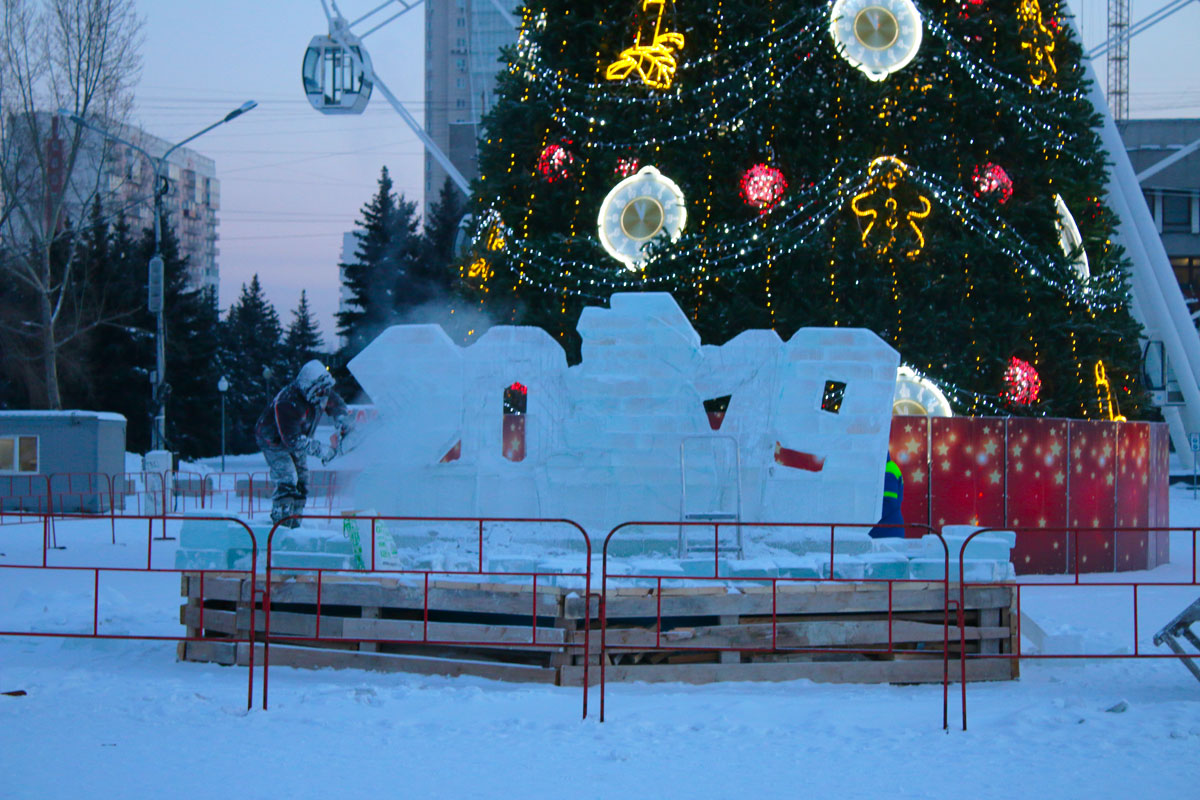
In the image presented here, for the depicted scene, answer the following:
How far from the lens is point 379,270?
56.8 metres

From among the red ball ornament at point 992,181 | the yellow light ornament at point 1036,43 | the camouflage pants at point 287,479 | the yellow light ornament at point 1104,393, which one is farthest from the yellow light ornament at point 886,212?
the camouflage pants at point 287,479

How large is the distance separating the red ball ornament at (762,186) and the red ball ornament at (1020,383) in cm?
464

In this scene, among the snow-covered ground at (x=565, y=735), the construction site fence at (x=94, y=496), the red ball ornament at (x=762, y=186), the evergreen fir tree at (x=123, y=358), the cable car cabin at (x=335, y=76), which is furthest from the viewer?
the evergreen fir tree at (x=123, y=358)

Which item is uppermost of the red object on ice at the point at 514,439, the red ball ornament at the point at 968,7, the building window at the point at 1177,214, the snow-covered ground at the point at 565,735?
the building window at the point at 1177,214

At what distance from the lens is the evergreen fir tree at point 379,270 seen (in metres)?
56.1

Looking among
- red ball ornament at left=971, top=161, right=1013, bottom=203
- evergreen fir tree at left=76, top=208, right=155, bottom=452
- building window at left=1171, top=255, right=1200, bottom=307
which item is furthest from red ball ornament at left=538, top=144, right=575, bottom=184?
building window at left=1171, top=255, right=1200, bottom=307

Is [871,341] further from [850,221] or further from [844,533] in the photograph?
[850,221]

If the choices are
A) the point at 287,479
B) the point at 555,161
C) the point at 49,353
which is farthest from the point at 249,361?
the point at 287,479

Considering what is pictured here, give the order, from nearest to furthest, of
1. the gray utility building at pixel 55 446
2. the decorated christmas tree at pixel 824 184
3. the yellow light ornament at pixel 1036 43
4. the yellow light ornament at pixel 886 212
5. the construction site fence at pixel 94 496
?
the decorated christmas tree at pixel 824 184
the yellow light ornament at pixel 886 212
the yellow light ornament at pixel 1036 43
the construction site fence at pixel 94 496
the gray utility building at pixel 55 446

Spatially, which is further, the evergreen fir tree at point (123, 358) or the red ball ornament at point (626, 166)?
the evergreen fir tree at point (123, 358)

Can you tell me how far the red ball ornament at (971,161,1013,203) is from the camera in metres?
18.9

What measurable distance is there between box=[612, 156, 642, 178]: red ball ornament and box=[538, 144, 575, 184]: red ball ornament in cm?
94

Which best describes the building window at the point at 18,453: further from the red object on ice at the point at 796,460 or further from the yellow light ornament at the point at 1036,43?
the yellow light ornament at the point at 1036,43

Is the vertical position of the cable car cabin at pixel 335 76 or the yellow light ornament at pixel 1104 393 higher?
the cable car cabin at pixel 335 76
